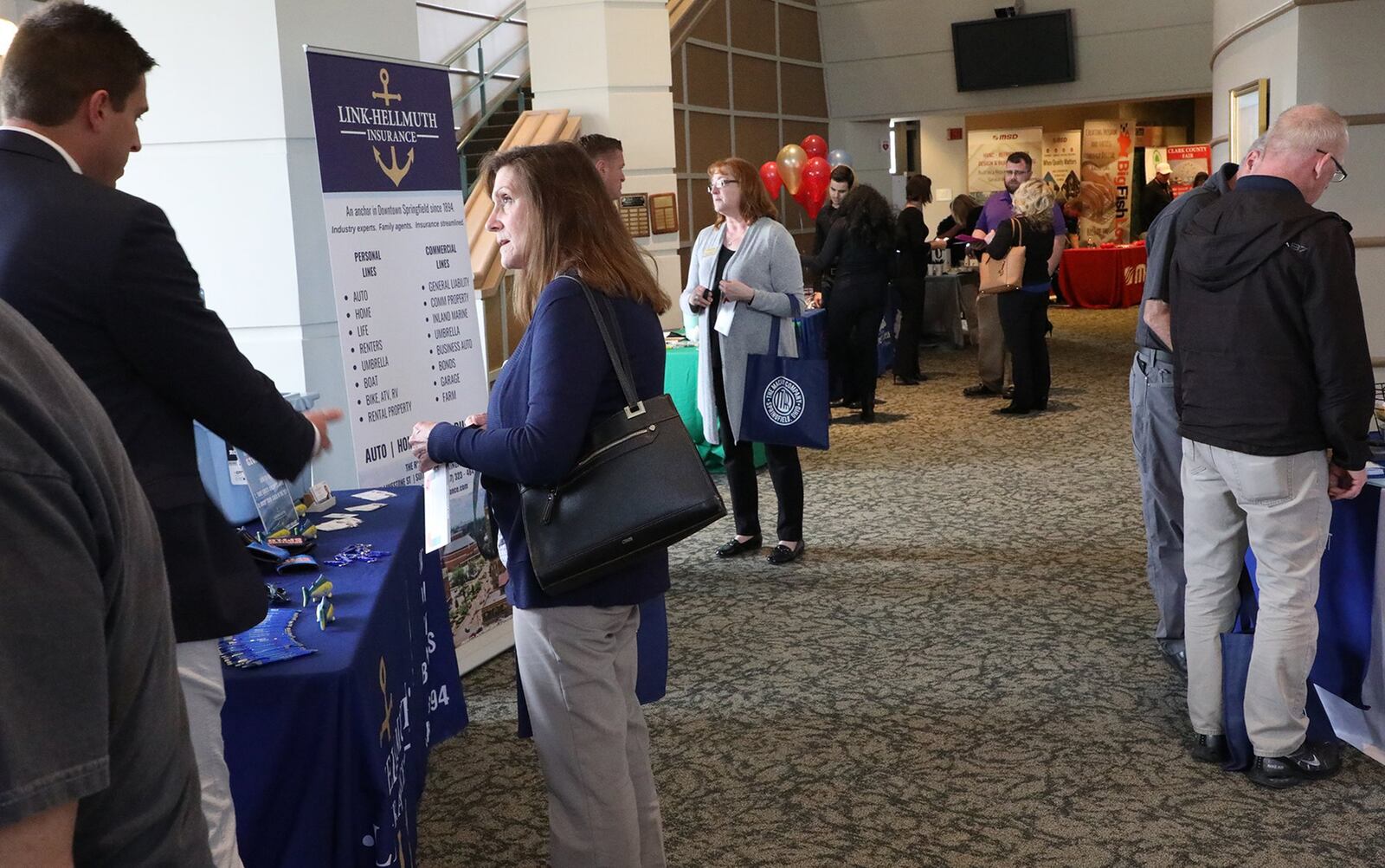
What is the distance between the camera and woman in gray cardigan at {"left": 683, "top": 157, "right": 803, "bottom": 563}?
459cm

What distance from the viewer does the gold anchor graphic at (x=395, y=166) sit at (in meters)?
3.14

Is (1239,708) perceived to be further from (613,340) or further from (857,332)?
(857,332)

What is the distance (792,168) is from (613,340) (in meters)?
8.27

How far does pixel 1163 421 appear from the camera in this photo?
330cm

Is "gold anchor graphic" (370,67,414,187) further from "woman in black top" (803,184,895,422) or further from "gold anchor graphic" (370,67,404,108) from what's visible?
"woman in black top" (803,184,895,422)

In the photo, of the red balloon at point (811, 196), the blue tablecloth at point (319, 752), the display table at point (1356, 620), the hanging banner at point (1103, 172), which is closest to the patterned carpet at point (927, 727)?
the display table at point (1356, 620)

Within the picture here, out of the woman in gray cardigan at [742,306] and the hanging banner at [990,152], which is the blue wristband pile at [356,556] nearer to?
the woman in gray cardigan at [742,306]

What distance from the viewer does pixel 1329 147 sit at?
2.68 m

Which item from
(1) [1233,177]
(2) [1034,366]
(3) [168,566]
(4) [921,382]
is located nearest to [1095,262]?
(4) [921,382]

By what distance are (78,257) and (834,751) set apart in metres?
2.22

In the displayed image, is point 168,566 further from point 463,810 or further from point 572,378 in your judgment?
point 463,810

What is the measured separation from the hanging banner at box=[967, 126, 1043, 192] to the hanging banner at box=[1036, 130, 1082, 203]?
75cm

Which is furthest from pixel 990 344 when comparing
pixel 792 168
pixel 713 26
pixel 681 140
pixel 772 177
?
pixel 713 26

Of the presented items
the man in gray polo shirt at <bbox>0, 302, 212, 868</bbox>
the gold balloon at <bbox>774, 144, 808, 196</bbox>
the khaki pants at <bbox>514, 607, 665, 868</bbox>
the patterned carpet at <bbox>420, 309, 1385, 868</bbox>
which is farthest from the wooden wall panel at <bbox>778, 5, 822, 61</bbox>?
the man in gray polo shirt at <bbox>0, 302, 212, 868</bbox>
